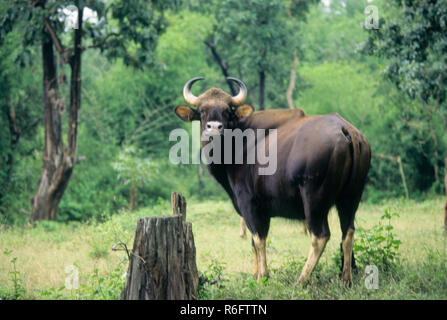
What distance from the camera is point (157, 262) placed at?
4.71 m

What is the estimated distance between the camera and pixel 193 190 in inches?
Answer: 1056

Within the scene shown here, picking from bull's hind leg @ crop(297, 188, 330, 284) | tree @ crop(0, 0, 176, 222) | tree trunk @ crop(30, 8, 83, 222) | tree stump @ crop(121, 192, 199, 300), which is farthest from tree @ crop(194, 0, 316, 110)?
tree stump @ crop(121, 192, 199, 300)

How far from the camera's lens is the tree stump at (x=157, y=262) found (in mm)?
4684

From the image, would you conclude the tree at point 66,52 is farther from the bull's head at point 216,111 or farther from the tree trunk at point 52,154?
the bull's head at point 216,111

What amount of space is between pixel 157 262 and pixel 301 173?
1.89 meters

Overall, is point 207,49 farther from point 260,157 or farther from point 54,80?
point 260,157

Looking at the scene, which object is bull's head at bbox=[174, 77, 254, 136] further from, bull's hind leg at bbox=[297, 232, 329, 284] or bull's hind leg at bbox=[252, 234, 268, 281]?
bull's hind leg at bbox=[297, 232, 329, 284]

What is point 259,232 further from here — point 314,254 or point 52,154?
point 52,154

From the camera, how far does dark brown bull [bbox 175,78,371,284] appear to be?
5.45m

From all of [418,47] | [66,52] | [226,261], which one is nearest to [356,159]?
[226,261]

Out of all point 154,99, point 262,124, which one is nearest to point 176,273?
point 262,124

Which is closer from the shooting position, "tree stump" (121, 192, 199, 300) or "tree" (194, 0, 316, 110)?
"tree stump" (121, 192, 199, 300)

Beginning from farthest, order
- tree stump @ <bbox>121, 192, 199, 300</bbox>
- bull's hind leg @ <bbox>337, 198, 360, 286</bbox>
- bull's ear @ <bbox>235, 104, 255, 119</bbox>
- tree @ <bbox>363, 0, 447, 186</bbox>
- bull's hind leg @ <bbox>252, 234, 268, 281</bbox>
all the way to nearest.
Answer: tree @ <bbox>363, 0, 447, 186</bbox>
bull's ear @ <bbox>235, 104, 255, 119</bbox>
bull's hind leg @ <bbox>252, 234, 268, 281</bbox>
bull's hind leg @ <bbox>337, 198, 360, 286</bbox>
tree stump @ <bbox>121, 192, 199, 300</bbox>

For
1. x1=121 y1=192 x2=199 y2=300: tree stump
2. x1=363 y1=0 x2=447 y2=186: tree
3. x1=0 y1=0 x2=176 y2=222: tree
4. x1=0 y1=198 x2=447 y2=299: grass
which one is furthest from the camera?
x1=0 y1=0 x2=176 y2=222: tree
